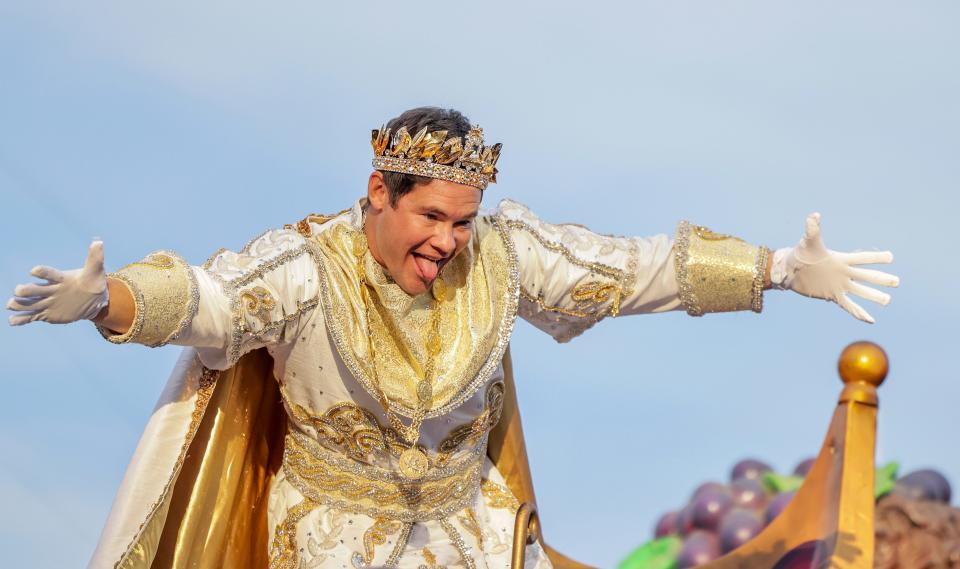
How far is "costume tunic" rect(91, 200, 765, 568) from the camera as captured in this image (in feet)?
9.23

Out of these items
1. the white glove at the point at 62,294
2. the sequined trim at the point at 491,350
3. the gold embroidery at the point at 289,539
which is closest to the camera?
the white glove at the point at 62,294

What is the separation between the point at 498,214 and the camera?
10.3 ft

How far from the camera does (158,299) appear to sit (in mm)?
2580

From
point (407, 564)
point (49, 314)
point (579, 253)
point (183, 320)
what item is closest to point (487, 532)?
point (407, 564)

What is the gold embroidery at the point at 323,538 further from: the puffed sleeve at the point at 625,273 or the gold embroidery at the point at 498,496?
the puffed sleeve at the point at 625,273

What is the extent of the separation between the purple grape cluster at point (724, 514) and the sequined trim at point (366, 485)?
3.58ft

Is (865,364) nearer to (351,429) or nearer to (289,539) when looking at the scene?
(351,429)

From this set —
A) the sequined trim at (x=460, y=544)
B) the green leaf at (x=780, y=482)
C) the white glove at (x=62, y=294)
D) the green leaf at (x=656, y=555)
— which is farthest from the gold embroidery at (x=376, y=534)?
the green leaf at (x=780, y=482)

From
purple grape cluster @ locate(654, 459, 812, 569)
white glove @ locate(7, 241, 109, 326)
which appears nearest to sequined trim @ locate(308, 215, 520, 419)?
white glove @ locate(7, 241, 109, 326)

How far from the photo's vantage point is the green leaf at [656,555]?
4051 millimetres

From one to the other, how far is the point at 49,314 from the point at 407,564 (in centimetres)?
91

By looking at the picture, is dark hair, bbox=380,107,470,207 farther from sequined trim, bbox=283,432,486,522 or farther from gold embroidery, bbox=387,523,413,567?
gold embroidery, bbox=387,523,413,567

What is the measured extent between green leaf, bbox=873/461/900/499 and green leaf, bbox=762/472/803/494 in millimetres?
585

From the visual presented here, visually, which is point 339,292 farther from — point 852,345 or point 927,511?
point 927,511
